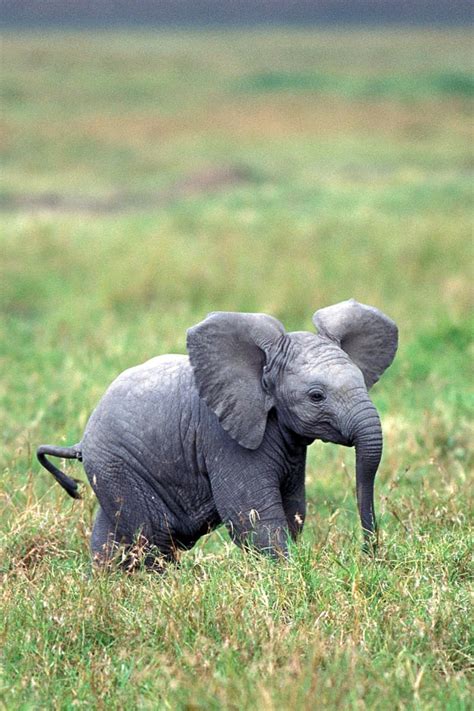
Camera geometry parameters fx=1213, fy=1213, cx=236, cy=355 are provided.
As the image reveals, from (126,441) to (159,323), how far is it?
543 centimetres

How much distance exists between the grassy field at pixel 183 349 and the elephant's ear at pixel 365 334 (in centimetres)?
47

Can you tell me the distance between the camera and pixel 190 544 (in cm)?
512

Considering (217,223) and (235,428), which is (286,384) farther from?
(217,223)

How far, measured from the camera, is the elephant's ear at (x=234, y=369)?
4609 mm

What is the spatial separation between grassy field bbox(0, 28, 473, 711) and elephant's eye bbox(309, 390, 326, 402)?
55 centimetres

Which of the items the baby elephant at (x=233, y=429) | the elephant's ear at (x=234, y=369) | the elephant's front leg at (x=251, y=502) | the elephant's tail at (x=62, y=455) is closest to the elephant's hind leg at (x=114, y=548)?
the baby elephant at (x=233, y=429)

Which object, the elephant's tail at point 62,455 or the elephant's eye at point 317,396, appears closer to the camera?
the elephant's eye at point 317,396

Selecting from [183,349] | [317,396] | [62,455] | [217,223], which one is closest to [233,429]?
[317,396]

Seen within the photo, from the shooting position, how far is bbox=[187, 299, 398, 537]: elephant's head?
Answer: 441 centimetres

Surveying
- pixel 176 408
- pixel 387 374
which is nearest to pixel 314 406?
pixel 176 408

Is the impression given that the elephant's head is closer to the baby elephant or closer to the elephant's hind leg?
the baby elephant

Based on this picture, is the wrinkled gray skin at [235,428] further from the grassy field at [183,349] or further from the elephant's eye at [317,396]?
the grassy field at [183,349]

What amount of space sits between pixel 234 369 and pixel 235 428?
229mm

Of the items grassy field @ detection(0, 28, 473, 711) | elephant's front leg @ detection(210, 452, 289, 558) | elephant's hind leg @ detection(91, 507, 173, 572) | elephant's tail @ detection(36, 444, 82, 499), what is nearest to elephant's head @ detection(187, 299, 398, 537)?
elephant's front leg @ detection(210, 452, 289, 558)
